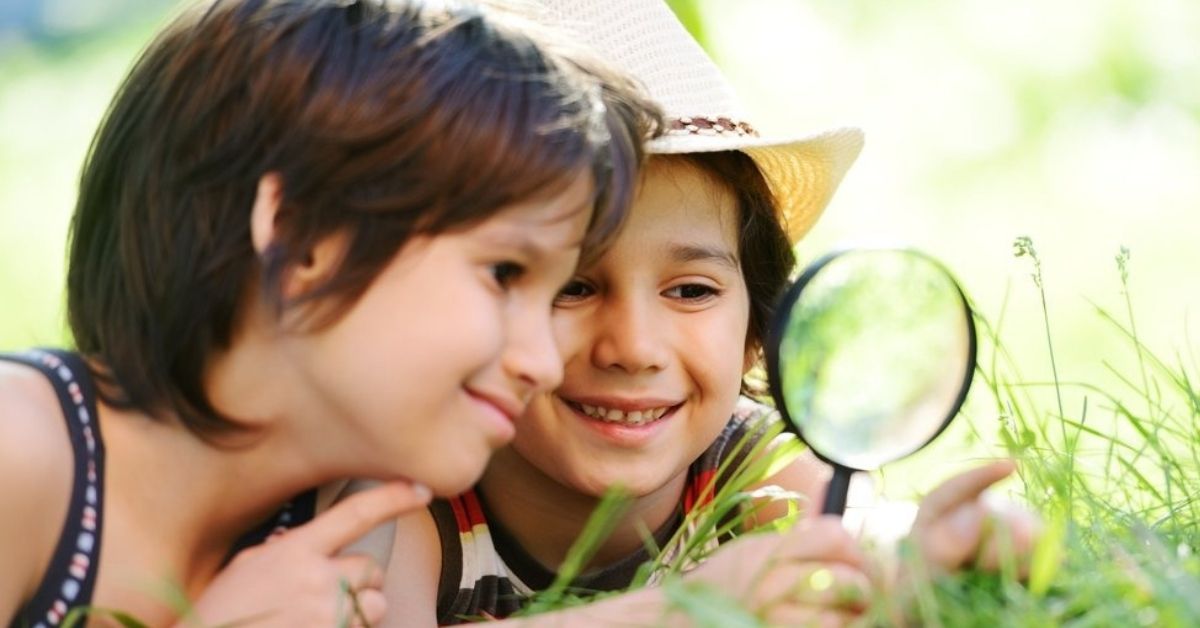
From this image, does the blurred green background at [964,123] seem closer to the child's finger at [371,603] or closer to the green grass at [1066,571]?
the green grass at [1066,571]

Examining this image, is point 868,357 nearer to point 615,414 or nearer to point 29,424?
point 615,414

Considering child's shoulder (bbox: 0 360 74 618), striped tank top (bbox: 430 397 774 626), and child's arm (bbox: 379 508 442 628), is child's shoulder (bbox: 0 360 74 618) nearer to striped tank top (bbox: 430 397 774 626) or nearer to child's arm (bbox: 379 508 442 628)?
child's arm (bbox: 379 508 442 628)

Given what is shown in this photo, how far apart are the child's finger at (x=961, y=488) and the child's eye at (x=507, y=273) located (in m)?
0.60

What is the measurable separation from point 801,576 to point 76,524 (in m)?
0.90

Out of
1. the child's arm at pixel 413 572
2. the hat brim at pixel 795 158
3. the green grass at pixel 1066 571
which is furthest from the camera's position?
the hat brim at pixel 795 158

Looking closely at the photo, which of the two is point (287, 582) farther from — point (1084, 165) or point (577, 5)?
point (1084, 165)

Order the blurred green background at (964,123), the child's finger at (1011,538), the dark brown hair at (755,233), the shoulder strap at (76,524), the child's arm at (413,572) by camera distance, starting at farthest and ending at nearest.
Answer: the blurred green background at (964,123)
the dark brown hair at (755,233)
the child's arm at (413,572)
the shoulder strap at (76,524)
the child's finger at (1011,538)

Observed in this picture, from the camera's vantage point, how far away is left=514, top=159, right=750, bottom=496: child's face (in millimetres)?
2803

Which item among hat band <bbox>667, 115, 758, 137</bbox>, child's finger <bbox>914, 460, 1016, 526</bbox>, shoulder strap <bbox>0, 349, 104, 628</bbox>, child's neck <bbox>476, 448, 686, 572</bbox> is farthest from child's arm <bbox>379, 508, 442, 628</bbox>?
child's finger <bbox>914, 460, 1016, 526</bbox>

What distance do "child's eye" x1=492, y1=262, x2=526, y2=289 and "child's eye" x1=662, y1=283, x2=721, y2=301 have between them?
57 centimetres

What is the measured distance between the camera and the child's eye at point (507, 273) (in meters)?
2.34

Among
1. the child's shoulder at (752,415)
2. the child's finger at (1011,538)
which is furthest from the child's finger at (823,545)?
the child's shoulder at (752,415)

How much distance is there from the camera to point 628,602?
2.16m

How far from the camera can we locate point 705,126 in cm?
293
